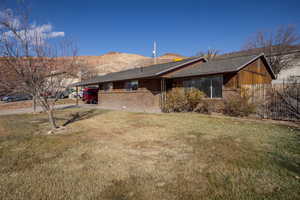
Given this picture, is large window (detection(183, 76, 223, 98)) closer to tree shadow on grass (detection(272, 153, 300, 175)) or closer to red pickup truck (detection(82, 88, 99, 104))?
tree shadow on grass (detection(272, 153, 300, 175))

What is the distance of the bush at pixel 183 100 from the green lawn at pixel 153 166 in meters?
5.07

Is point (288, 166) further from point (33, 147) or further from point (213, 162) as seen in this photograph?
point (33, 147)

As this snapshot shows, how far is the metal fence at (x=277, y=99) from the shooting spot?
7.44m

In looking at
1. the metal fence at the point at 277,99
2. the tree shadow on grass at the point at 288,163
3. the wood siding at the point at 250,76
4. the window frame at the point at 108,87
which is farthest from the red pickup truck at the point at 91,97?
the tree shadow on grass at the point at 288,163

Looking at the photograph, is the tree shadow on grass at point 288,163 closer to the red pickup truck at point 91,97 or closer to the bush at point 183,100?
the bush at point 183,100

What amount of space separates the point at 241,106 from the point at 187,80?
16.0 ft

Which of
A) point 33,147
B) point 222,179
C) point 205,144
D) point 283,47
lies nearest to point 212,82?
point 205,144

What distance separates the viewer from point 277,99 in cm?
795

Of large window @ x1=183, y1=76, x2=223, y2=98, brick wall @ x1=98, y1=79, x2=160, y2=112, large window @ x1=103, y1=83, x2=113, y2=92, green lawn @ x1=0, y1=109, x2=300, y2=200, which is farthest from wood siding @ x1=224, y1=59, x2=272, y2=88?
large window @ x1=103, y1=83, x2=113, y2=92

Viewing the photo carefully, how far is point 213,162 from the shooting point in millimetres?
3400

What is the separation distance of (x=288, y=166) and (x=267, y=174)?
743 millimetres

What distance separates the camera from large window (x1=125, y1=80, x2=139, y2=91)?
14914mm

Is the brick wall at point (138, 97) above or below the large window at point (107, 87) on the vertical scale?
below

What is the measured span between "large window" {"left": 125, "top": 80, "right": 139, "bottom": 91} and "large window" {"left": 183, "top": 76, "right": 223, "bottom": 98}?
5557mm
